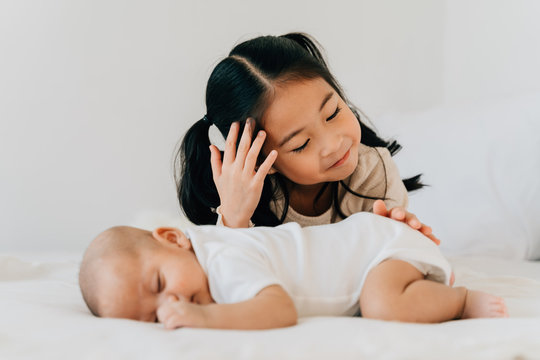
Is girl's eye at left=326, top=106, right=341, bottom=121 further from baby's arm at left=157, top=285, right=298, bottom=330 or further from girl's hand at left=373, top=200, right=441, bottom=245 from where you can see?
baby's arm at left=157, top=285, right=298, bottom=330

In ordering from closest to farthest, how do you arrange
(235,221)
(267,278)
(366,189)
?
(267,278) < (235,221) < (366,189)

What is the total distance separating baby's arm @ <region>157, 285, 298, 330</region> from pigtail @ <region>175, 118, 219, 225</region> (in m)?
0.75

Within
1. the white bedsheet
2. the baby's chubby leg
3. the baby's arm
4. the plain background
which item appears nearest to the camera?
Answer: the white bedsheet

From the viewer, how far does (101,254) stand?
101 cm

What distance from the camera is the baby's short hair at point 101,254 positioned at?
100cm

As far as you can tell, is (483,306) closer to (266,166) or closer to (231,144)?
(266,166)

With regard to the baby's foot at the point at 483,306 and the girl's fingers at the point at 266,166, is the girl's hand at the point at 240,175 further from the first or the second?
the baby's foot at the point at 483,306

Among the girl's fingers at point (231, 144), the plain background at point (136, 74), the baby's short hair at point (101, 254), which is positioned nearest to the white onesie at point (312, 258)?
the baby's short hair at point (101, 254)

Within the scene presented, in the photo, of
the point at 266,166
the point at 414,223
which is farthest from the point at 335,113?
the point at 414,223

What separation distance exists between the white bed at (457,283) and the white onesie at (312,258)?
0.09 metres

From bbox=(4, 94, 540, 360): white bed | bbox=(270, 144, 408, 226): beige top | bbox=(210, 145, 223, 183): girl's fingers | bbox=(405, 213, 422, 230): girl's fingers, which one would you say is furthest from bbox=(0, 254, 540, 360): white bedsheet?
bbox=(270, 144, 408, 226): beige top

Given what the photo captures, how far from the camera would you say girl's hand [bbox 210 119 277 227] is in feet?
4.43

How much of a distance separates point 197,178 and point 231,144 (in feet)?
0.94

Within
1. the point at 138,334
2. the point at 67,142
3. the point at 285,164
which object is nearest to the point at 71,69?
the point at 67,142
